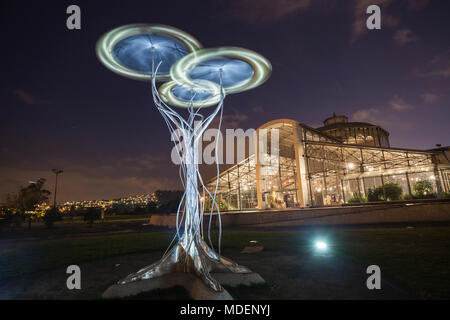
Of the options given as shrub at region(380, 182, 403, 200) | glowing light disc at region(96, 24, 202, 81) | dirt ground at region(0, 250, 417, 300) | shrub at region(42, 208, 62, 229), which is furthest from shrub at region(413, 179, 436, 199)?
shrub at region(42, 208, 62, 229)

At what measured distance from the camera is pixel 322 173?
26500 millimetres

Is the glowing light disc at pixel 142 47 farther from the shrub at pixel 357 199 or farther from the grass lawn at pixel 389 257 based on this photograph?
the shrub at pixel 357 199

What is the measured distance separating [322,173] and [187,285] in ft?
81.6

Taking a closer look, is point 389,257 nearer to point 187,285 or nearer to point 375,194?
point 187,285

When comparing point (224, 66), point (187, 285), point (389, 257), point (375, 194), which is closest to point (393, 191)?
point (375, 194)

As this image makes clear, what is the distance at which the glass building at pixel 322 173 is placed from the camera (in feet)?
71.9

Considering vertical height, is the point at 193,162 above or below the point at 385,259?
above

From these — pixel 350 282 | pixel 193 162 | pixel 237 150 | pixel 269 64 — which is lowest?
pixel 350 282

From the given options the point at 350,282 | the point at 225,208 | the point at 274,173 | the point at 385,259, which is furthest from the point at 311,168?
the point at 350,282

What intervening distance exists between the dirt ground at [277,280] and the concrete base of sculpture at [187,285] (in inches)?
10.6

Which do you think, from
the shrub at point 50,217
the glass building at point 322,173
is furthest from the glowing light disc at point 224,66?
the shrub at point 50,217
